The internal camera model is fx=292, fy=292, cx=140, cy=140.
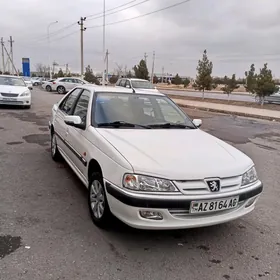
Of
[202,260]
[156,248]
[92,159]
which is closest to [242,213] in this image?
[202,260]

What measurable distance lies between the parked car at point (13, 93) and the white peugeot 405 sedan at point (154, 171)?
33.7ft

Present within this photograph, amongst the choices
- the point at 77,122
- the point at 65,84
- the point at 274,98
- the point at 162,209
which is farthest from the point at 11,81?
the point at 274,98

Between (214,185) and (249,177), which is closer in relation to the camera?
(214,185)

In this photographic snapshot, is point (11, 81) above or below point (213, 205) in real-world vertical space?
above

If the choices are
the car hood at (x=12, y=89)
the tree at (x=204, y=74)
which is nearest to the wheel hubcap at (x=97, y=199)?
the car hood at (x=12, y=89)

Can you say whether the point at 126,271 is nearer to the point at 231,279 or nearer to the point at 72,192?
the point at 231,279

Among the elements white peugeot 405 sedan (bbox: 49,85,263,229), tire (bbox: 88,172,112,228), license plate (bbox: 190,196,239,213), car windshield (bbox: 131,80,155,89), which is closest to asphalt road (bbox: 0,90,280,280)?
tire (bbox: 88,172,112,228)

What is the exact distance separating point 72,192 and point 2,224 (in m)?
1.14

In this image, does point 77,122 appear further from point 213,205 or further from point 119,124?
point 213,205

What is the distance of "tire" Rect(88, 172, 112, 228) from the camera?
3092 millimetres

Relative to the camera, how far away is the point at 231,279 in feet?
8.30

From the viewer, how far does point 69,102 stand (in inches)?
199

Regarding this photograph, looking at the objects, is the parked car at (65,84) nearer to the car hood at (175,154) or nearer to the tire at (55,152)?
the tire at (55,152)

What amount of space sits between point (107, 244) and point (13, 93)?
38.9 ft
